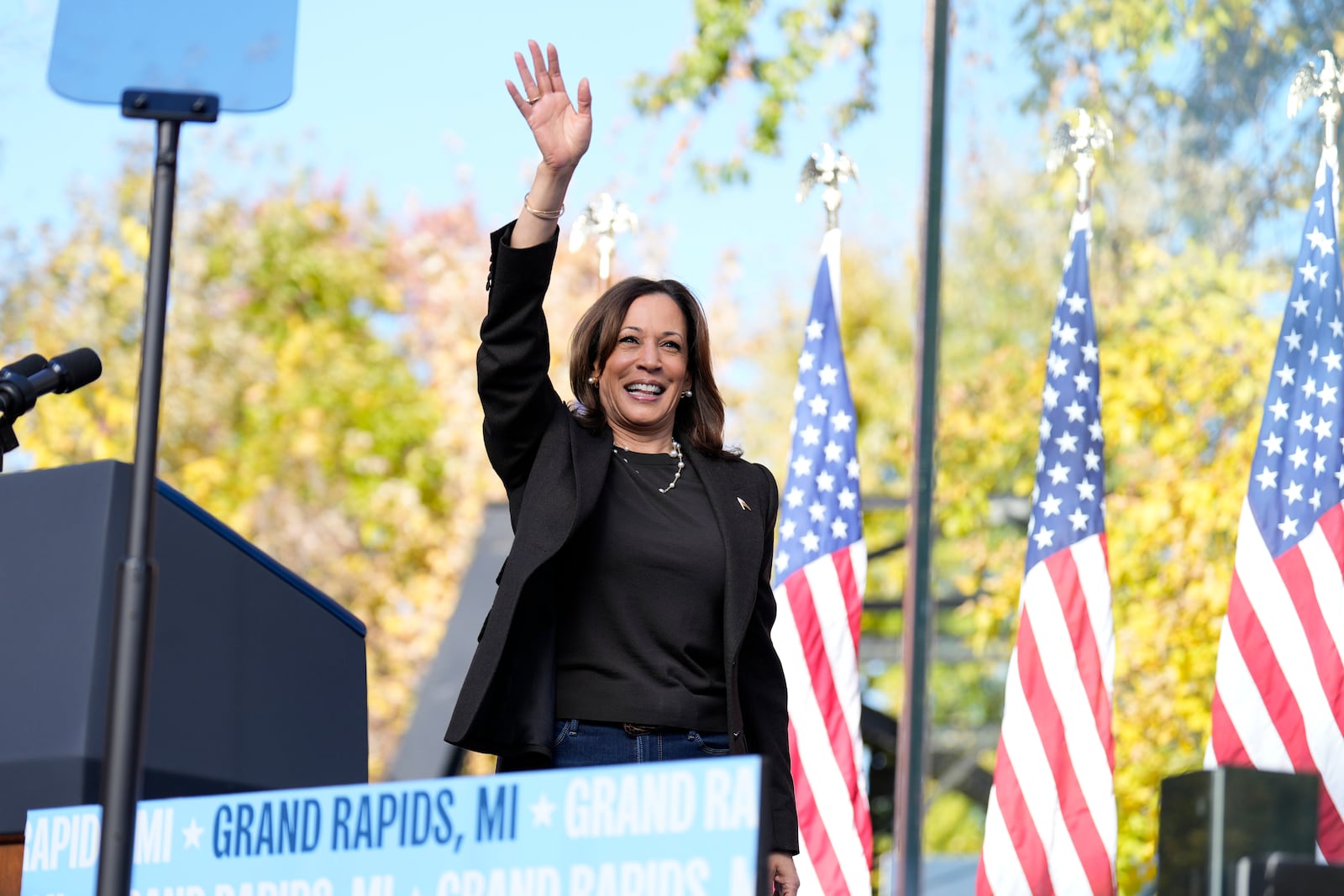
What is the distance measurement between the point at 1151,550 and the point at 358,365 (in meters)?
12.5

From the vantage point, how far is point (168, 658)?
8.13 feet

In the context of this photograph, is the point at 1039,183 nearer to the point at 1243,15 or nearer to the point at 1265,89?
the point at 1243,15

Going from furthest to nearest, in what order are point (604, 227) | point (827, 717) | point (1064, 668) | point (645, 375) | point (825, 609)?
point (604, 227)
point (825, 609)
point (827, 717)
point (1064, 668)
point (645, 375)

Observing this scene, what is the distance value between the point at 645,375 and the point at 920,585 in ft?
3.81

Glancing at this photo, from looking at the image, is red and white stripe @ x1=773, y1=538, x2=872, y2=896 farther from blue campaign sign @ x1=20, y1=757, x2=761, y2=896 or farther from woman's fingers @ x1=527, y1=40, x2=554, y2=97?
blue campaign sign @ x1=20, y1=757, x2=761, y2=896

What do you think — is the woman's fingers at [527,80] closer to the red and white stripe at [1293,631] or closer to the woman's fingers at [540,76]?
the woman's fingers at [540,76]

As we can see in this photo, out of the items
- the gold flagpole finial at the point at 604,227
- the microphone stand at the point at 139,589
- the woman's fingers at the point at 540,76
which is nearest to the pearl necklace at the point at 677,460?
the woman's fingers at the point at 540,76

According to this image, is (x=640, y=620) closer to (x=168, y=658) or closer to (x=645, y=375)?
(x=645, y=375)

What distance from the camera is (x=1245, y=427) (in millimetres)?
3949

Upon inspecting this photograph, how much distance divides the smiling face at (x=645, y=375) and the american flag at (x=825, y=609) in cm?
253

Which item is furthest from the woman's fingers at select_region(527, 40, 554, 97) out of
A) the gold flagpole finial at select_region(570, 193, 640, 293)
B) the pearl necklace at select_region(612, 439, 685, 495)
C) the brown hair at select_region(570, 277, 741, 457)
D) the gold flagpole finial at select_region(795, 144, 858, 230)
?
the gold flagpole finial at select_region(795, 144, 858, 230)

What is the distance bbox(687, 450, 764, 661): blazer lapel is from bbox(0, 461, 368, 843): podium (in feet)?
2.44

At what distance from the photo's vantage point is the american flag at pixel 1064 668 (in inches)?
66.7

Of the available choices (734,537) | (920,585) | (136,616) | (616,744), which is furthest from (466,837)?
(734,537)
